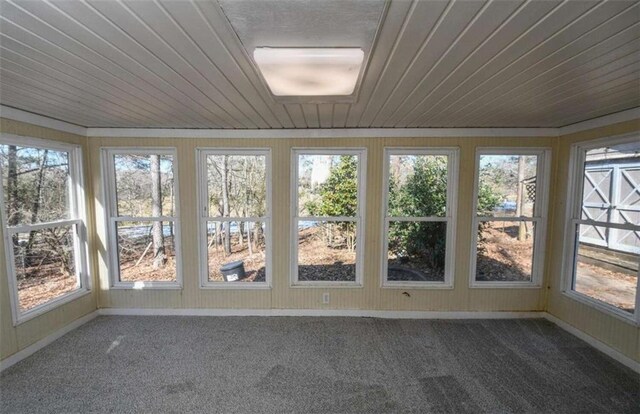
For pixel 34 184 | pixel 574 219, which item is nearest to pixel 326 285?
pixel 574 219

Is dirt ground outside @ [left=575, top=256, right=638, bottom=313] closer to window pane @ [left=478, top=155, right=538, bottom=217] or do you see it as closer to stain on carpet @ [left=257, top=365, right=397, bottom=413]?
window pane @ [left=478, top=155, right=538, bottom=217]

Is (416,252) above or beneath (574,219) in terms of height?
beneath

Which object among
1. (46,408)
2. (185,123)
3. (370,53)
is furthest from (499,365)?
(185,123)

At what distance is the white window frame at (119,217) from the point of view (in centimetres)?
314

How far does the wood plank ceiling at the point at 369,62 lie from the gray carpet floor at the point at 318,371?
2334 mm

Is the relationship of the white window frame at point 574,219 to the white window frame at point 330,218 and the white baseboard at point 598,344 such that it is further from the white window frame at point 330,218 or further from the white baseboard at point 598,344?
the white window frame at point 330,218

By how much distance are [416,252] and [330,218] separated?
120 cm

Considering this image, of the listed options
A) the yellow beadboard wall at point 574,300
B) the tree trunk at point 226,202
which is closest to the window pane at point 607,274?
the yellow beadboard wall at point 574,300

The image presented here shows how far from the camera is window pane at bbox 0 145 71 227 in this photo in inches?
92.8

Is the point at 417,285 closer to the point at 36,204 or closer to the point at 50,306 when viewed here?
the point at 50,306

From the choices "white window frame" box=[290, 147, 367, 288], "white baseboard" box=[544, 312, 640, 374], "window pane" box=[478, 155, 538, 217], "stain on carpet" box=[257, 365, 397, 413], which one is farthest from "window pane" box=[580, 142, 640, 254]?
"stain on carpet" box=[257, 365, 397, 413]

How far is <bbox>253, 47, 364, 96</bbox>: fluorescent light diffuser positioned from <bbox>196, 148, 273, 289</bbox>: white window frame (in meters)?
1.65

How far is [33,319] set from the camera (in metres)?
2.52

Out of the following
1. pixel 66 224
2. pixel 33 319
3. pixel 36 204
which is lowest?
pixel 33 319
